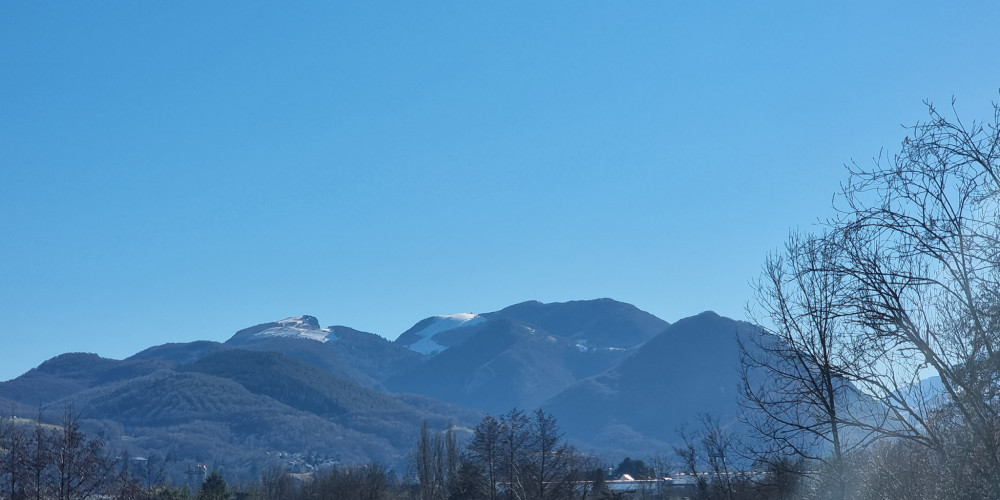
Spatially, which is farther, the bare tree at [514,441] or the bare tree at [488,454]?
the bare tree at [488,454]

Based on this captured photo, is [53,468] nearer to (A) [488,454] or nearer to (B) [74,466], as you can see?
(B) [74,466]

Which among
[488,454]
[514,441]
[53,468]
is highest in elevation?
[53,468]

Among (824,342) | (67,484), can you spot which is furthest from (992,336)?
(67,484)

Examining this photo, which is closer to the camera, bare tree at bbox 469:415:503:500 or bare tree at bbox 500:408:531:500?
bare tree at bbox 500:408:531:500

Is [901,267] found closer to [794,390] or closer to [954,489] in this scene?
[954,489]

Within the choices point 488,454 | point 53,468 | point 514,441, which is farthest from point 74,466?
point 488,454

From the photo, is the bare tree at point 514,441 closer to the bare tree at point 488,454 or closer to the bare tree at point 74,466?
the bare tree at point 488,454

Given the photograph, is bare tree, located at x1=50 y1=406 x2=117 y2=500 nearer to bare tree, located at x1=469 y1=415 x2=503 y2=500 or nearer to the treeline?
the treeline

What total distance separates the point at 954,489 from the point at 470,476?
47.9 metres

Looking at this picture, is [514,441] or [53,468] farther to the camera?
[514,441]

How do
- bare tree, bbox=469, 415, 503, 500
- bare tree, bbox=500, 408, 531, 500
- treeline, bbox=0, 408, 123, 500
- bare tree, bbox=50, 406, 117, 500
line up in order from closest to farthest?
treeline, bbox=0, 408, 123, 500, bare tree, bbox=50, 406, 117, 500, bare tree, bbox=500, 408, 531, 500, bare tree, bbox=469, 415, 503, 500

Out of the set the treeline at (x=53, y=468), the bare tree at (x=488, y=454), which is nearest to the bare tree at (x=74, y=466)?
the treeline at (x=53, y=468)

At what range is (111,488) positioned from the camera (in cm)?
2573

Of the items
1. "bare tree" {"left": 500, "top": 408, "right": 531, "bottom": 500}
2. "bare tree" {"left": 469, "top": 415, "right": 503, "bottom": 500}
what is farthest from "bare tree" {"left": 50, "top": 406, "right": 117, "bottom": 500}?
→ "bare tree" {"left": 469, "top": 415, "right": 503, "bottom": 500}
